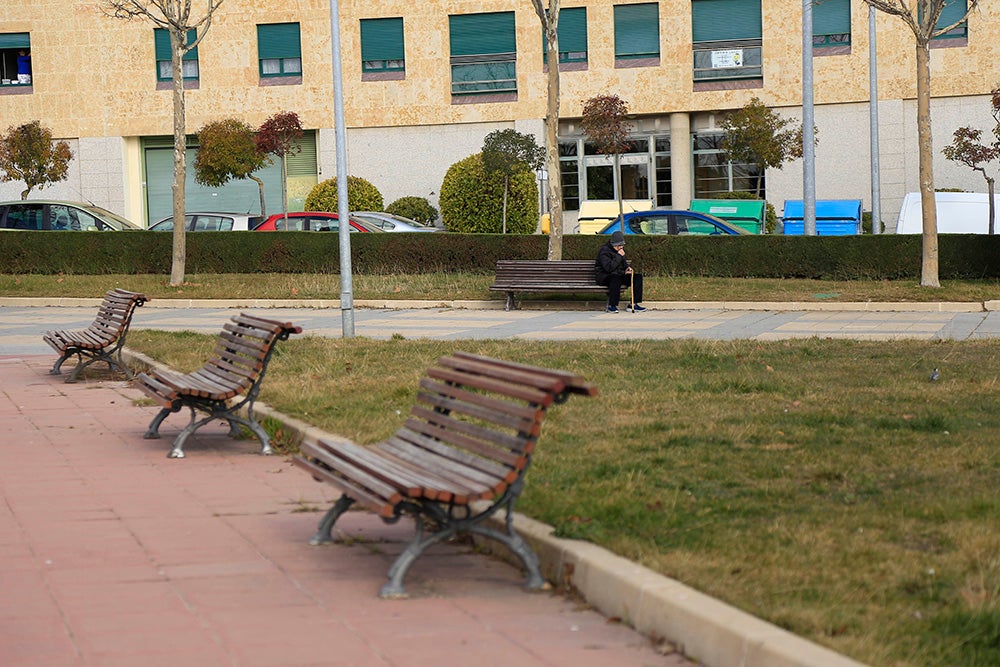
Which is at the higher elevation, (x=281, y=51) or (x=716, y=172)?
(x=281, y=51)

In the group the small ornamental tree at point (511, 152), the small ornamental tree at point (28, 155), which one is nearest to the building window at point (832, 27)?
the small ornamental tree at point (511, 152)

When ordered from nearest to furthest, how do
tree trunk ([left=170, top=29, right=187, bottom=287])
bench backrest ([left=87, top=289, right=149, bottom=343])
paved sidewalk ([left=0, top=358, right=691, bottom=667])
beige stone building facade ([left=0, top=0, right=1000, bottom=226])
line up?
paved sidewalk ([left=0, top=358, right=691, bottom=667]) < bench backrest ([left=87, top=289, right=149, bottom=343]) < tree trunk ([left=170, top=29, right=187, bottom=287]) < beige stone building facade ([left=0, top=0, right=1000, bottom=226])

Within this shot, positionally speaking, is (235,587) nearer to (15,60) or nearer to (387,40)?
(387,40)

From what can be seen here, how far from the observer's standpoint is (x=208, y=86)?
43.7 metres

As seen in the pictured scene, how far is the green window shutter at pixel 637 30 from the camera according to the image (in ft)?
136

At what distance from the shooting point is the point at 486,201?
133 feet

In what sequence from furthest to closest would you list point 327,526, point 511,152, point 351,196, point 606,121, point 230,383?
point 351,196 → point 511,152 → point 606,121 → point 230,383 → point 327,526

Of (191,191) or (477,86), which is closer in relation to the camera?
(477,86)

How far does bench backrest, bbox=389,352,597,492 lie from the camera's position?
5.47m

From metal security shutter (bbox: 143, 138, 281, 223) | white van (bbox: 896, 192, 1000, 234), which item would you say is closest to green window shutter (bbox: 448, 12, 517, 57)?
metal security shutter (bbox: 143, 138, 281, 223)

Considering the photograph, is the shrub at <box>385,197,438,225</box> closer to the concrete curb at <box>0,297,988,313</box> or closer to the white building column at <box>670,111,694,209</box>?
the white building column at <box>670,111,694,209</box>

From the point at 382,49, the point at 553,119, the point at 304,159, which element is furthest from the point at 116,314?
the point at 304,159

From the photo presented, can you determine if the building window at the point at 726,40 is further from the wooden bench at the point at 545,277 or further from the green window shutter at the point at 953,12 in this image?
the wooden bench at the point at 545,277

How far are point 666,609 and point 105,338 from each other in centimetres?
919
